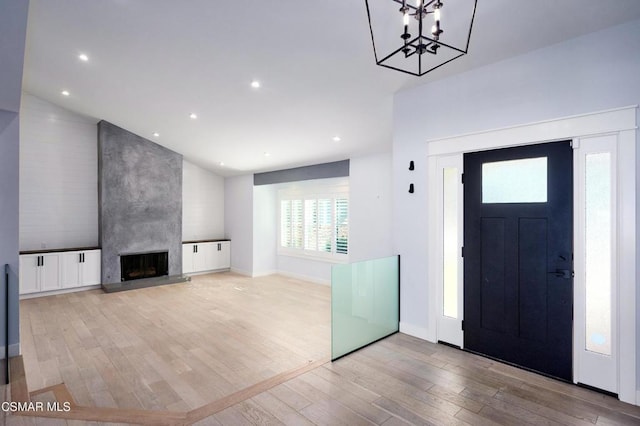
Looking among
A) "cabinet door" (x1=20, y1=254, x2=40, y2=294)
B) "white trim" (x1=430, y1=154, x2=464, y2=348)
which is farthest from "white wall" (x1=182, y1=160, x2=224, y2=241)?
"white trim" (x1=430, y1=154, x2=464, y2=348)

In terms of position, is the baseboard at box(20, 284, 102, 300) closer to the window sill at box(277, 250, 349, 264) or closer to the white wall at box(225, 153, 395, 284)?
the white wall at box(225, 153, 395, 284)

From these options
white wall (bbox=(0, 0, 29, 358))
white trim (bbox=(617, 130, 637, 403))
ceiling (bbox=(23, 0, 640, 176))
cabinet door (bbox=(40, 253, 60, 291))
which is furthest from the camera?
cabinet door (bbox=(40, 253, 60, 291))

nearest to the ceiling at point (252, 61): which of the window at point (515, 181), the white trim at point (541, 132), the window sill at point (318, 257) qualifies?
the white trim at point (541, 132)

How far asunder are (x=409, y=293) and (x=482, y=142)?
1.93 m

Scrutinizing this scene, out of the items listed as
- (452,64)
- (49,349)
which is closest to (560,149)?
(452,64)

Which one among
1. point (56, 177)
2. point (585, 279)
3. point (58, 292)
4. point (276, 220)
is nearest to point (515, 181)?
point (585, 279)

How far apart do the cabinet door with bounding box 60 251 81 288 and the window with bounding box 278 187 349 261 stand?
14.3ft

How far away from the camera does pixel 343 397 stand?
105 inches

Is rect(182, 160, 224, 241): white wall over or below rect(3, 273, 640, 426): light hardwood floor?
over

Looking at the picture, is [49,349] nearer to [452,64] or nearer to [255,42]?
[255,42]

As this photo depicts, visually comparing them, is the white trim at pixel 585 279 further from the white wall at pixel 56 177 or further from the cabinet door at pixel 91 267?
the white wall at pixel 56 177

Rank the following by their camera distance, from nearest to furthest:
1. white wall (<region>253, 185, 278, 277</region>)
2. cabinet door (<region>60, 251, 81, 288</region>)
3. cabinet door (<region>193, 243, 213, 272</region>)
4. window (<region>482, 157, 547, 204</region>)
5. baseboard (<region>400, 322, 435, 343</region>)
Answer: window (<region>482, 157, 547, 204</region>), baseboard (<region>400, 322, 435, 343</region>), cabinet door (<region>60, 251, 81, 288</region>), white wall (<region>253, 185, 278, 277</region>), cabinet door (<region>193, 243, 213, 272</region>)

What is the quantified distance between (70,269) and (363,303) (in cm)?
619

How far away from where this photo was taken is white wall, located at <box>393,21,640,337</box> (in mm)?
2678
